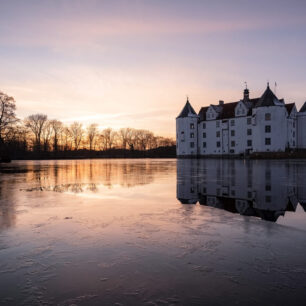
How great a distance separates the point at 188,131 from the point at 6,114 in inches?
1674

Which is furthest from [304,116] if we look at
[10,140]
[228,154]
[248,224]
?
[248,224]

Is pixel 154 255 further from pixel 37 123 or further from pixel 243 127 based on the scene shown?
pixel 37 123

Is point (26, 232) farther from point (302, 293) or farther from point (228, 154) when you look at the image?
point (228, 154)

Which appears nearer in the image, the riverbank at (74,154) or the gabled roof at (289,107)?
the gabled roof at (289,107)

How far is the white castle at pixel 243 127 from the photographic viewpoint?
57806 millimetres

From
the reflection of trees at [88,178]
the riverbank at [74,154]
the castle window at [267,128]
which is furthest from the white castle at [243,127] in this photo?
the reflection of trees at [88,178]

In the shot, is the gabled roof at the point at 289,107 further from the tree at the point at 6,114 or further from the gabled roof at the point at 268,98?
the tree at the point at 6,114

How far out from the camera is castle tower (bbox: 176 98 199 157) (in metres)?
72.4

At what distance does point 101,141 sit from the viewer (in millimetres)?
123750

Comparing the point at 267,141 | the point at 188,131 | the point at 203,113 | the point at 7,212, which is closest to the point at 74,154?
the point at 188,131

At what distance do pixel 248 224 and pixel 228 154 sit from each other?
206 ft

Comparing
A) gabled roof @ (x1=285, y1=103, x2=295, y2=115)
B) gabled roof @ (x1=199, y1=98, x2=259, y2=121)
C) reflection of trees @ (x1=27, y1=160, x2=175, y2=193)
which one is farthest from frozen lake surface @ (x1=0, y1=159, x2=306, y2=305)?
gabled roof @ (x1=199, y1=98, x2=259, y2=121)

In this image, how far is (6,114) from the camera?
151ft

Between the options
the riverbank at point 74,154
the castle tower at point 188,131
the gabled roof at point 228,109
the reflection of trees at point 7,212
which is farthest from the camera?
the riverbank at point 74,154
